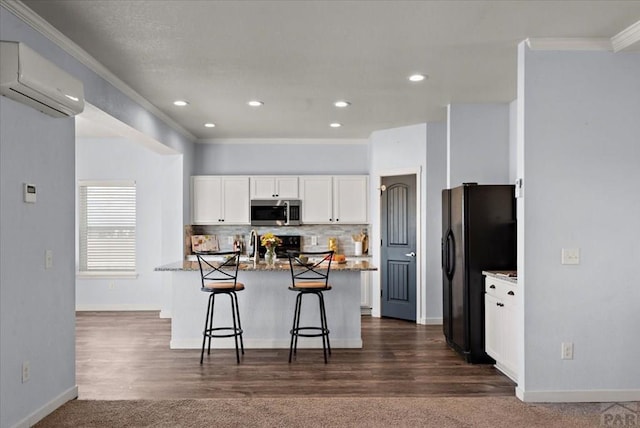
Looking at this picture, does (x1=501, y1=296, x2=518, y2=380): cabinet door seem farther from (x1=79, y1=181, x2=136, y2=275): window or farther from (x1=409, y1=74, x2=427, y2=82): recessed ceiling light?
(x1=79, y1=181, x2=136, y2=275): window

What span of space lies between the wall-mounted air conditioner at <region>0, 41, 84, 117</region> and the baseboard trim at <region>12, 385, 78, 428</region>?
2.09 metres

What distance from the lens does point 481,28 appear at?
371 centimetres

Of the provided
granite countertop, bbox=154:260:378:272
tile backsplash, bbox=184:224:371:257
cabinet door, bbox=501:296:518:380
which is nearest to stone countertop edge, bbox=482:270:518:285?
cabinet door, bbox=501:296:518:380

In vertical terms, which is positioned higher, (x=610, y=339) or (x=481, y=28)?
(x=481, y=28)

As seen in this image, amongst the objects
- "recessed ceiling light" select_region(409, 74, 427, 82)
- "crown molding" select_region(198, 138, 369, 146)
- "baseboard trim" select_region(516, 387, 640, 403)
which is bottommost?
Answer: "baseboard trim" select_region(516, 387, 640, 403)

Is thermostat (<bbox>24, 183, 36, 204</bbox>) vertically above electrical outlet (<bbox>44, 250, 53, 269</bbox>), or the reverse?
thermostat (<bbox>24, 183, 36, 204</bbox>)

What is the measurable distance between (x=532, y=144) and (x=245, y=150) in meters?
5.30

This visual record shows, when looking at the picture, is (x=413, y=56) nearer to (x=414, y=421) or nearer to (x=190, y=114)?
(x=414, y=421)

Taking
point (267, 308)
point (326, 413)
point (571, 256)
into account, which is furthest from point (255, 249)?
point (571, 256)

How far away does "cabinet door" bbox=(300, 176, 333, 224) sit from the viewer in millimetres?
8188

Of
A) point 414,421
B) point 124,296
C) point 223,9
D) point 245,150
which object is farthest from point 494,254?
point 124,296

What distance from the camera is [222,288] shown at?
5125 mm

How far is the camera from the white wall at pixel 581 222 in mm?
3959

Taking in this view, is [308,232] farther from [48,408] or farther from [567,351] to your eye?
[48,408]
